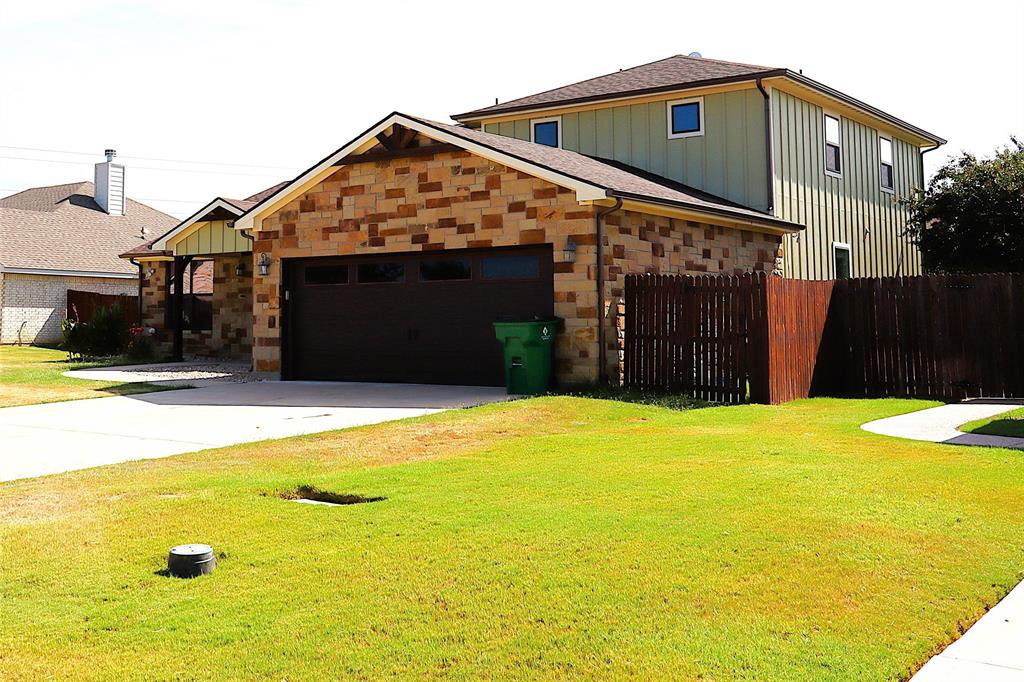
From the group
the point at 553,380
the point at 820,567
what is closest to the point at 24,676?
the point at 820,567

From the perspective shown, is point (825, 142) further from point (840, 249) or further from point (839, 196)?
point (840, 249)

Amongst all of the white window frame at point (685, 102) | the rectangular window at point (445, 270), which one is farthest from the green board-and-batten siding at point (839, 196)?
the rectangular window at point (445, 270)

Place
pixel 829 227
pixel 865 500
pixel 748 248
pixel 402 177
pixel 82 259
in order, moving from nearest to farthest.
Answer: pixel 865 500
pixel 402 177
pixel 748 248
pixel 829 227
pixel 82 259

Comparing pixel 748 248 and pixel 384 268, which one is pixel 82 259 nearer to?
pixel 384 268

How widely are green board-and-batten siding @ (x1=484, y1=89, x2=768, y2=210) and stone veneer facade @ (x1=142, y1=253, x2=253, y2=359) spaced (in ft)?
29.6

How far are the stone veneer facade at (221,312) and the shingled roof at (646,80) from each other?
276 inches

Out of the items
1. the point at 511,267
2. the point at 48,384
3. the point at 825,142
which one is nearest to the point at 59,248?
the point at 48,384

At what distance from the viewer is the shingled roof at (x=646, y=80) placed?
63.7 ft

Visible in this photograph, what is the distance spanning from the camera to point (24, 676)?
345cm

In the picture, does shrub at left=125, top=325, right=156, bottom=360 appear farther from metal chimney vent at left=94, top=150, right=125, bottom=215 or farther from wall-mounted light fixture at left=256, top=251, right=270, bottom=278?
metal chimney vent at left=94, top=150, right=125, bottom=215

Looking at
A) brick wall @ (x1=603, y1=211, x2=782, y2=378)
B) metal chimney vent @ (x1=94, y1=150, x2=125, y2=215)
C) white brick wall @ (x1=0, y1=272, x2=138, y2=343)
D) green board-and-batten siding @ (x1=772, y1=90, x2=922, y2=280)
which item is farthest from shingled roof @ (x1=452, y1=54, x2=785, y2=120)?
metal chimney vent @ (x1=94, y1=150, x2=125, y2=215)

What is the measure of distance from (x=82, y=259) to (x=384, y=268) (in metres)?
22.4

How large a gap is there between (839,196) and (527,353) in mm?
11827

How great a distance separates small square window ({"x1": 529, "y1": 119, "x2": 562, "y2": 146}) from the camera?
21.9 meters
